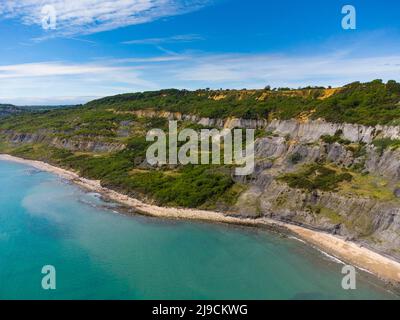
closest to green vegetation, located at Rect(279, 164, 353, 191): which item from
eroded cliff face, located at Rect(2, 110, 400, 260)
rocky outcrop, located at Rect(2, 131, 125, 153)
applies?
eroded cliff face, located at Rect(2, 110, 400, 260)

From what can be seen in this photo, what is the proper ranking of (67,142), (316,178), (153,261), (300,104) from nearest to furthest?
(153,261)
(316,178)
(300,104)
(67,142)

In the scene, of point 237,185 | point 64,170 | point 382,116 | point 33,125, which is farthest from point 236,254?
point 33,125

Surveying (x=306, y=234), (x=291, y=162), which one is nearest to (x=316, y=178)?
(x=291, y=162)

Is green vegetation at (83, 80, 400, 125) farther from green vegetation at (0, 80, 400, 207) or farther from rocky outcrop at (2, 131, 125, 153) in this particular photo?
rocky outcrop at (2, 131, 125, 153)

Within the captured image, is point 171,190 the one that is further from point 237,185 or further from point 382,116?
point 382,116

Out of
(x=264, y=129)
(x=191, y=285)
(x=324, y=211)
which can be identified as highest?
(x=264, y=129)

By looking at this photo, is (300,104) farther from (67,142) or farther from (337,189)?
(67,142)

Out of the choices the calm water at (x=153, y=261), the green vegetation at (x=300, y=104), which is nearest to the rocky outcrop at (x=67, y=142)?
the green vegetation at (x=300, y=104)
